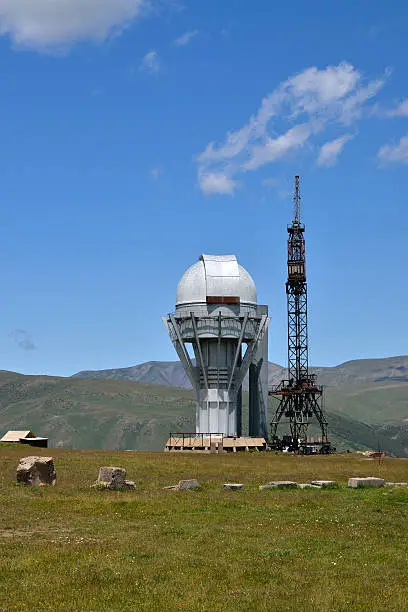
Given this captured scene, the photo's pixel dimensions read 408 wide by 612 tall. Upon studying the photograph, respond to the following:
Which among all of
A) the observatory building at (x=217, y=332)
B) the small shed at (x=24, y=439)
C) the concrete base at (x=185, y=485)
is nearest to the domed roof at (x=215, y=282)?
the observatory building at (x=217, y=332)

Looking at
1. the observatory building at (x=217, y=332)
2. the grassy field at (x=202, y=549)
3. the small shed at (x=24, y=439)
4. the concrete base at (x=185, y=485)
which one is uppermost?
the observatory building at (x=217, y=332)

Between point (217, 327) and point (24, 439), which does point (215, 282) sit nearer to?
point (217, 327)

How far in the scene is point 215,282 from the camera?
95125 millimetres

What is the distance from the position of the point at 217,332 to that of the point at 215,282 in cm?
600

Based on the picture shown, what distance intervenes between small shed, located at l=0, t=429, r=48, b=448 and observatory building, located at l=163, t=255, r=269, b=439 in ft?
74.2

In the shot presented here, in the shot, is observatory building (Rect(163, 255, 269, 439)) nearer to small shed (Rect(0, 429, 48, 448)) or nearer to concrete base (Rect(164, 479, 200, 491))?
small shed (Rect(0, 429, 48, 448))


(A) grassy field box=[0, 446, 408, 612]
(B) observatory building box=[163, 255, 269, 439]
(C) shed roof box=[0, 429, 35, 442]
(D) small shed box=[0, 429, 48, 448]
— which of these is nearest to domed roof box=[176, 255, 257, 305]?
(B) observatory building box=[163, 255, 269, 439]

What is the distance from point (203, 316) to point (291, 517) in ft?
219

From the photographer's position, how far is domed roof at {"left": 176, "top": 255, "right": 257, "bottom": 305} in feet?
311

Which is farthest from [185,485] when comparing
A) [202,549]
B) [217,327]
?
[217,327]

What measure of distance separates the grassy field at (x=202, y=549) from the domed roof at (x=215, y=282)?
5866cm

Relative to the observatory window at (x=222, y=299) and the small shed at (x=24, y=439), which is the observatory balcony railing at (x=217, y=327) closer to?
the observatory window at (x=222, y=299)

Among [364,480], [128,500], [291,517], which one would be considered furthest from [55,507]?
[364,480]

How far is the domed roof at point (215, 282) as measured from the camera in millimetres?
94812
